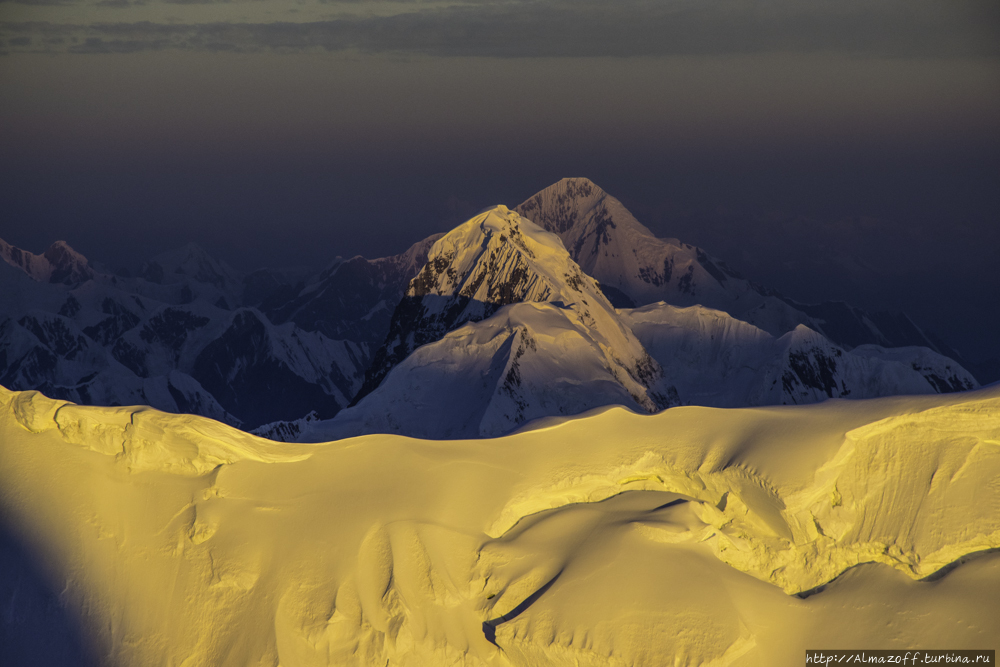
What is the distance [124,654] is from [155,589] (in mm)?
858

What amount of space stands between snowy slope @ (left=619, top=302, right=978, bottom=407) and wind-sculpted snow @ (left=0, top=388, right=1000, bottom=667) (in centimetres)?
8015

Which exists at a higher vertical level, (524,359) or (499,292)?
(524,359)

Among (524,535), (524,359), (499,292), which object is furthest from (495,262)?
(524,535)

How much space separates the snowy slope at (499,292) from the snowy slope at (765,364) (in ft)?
38.7

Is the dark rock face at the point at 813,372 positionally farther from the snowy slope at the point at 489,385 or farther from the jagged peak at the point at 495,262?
the snowy slope at the point at 489,385

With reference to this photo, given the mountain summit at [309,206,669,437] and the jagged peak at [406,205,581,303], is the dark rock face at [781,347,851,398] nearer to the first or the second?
the mountain summit at [309,206,669,437]

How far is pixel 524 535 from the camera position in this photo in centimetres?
1353

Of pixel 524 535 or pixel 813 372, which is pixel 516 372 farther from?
pixel 813 372

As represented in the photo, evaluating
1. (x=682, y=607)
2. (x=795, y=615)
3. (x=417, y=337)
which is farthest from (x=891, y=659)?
(x=417, y=337)

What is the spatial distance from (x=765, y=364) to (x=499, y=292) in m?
31.4

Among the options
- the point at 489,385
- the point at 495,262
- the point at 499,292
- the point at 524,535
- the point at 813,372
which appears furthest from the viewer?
the point at 813,372

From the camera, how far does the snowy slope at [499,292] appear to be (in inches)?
3255

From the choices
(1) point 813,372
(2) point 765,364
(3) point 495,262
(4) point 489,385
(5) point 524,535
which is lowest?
(2) point 765,364

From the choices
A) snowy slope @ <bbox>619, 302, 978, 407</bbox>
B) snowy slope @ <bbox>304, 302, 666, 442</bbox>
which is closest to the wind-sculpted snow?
snowy slope @ <bbox>304, 302, 666, 442</bbox>
